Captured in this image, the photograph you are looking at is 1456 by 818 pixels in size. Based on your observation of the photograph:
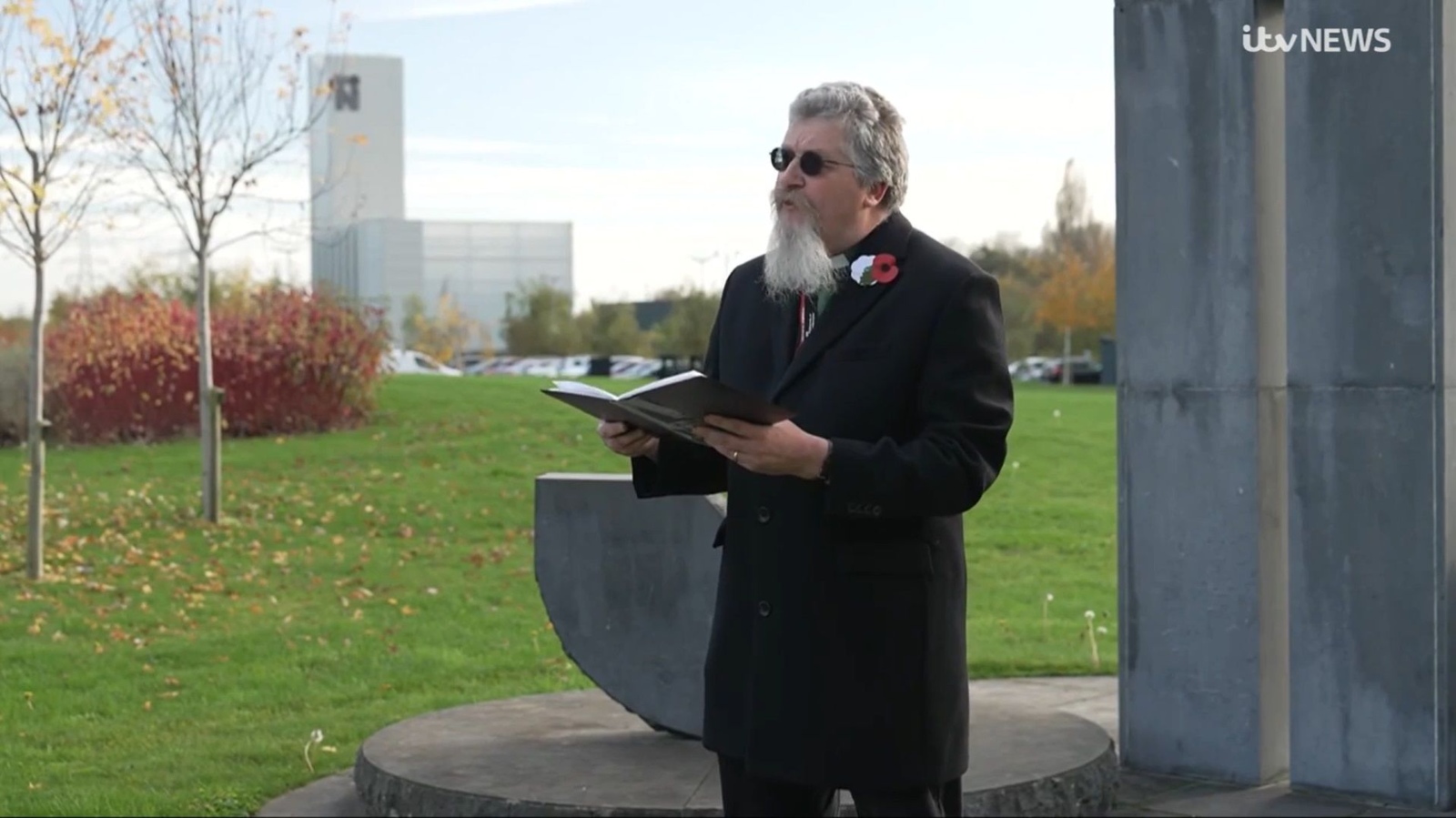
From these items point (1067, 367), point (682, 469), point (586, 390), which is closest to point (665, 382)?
point (586, 390)

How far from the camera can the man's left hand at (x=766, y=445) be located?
305 centimetres

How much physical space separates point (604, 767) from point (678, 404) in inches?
128

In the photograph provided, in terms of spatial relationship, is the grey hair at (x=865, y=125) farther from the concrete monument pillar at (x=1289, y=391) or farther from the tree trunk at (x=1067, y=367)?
the tree trunk at (x=1067, y=367)

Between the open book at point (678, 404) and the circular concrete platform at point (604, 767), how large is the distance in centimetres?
256

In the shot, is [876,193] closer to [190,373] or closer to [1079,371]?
[190,373]

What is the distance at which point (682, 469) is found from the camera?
3.62 metres

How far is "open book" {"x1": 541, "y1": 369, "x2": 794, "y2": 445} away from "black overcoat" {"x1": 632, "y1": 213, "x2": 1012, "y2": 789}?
0.27 meters

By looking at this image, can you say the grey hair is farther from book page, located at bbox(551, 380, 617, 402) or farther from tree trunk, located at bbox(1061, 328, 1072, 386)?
tree trunk, located at bbox(1061, 328, 1072, 386)

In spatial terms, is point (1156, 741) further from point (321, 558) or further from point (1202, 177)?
point (321, 558)

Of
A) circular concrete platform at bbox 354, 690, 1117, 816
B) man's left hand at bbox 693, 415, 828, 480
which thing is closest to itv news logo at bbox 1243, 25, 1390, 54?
circular concrete platform at bbox 354, 690, 1117, 816

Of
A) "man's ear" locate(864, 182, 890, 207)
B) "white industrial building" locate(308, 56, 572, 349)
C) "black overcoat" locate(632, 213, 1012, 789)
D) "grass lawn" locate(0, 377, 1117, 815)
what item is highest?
"white industrial building" locate(308, 56, 572, 349)

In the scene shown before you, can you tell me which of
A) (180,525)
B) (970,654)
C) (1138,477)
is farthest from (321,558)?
(1138,477)

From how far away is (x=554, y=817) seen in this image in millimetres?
5441

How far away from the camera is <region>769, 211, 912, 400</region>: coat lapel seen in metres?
3.34
